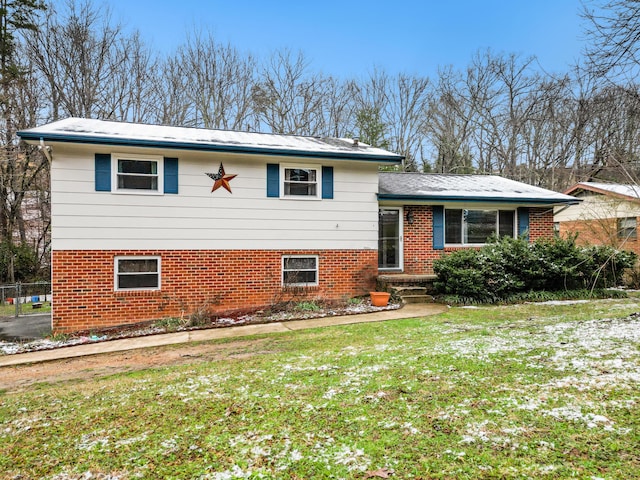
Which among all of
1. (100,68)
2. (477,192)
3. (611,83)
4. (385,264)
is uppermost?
(100,68)

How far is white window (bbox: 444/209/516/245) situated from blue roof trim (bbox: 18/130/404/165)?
9.23 feet

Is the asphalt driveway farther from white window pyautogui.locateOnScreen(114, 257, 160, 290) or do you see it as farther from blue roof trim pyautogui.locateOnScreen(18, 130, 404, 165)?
blue roof trim pyautogui.locateOnScreen(18, 130, 404, 165)

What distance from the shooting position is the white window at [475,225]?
11.4 meters

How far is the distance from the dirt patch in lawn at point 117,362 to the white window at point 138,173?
13.4ft

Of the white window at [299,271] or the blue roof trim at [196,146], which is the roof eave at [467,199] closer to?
the blue roof trim at [196,146]

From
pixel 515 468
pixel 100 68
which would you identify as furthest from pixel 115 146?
pixel 100 68

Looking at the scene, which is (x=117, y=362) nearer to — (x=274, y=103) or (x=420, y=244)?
(x=420, y=244)

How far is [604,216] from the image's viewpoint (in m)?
14.8

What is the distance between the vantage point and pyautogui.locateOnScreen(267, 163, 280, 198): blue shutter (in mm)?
9630

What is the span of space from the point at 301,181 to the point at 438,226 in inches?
175

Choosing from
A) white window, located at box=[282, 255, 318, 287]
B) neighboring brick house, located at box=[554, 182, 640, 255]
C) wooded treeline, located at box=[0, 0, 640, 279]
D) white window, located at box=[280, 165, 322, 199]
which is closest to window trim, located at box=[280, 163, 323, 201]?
white window, located at box=[280, 165, 322, 199]

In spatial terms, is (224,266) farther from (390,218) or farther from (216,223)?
(390,218)

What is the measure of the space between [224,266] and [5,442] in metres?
6.28

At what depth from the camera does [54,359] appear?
6.17 meters
